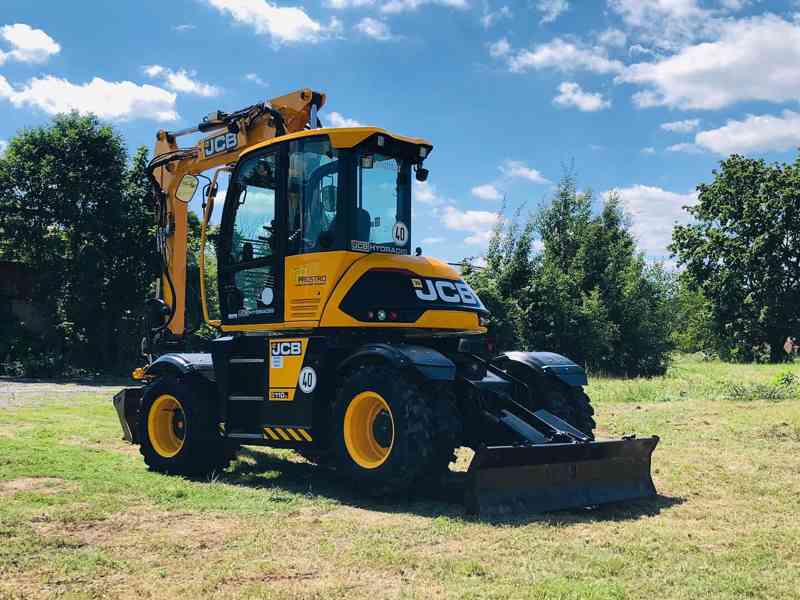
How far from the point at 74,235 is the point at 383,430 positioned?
76.9ft

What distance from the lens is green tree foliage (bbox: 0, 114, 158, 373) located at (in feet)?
90.2

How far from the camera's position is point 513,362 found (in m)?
9.01

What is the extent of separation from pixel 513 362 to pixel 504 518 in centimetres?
276

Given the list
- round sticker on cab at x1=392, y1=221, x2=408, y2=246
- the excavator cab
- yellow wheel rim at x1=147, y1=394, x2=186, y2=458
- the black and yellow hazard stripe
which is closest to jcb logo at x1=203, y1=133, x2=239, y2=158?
the excavator cab

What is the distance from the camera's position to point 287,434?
816 centimetres

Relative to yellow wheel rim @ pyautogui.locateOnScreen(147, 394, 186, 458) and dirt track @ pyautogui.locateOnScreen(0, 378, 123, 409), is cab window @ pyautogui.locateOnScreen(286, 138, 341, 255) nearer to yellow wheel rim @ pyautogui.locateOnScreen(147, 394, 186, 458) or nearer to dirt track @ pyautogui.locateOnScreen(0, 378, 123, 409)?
yellow wheel rim @ pyautogui.locateOnScreen(147, 394, 186, 458)

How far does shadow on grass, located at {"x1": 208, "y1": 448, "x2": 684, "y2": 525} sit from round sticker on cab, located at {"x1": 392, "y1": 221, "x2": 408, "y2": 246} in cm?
256

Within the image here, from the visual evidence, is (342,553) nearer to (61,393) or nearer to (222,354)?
(222,354)

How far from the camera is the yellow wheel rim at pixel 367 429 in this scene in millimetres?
7391

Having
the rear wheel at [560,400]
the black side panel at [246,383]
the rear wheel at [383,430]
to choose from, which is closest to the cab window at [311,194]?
the black side panel at [246,383]

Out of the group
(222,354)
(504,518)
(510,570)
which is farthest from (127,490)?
(510,570)

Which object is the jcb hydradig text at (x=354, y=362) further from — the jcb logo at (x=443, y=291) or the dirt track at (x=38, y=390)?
the dirt track at (x=38, y=390)

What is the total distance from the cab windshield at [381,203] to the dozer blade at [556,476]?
2.69m

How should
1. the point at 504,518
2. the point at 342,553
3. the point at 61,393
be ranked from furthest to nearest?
the point at 61,393, the point at 504,518, the point at 342,553
